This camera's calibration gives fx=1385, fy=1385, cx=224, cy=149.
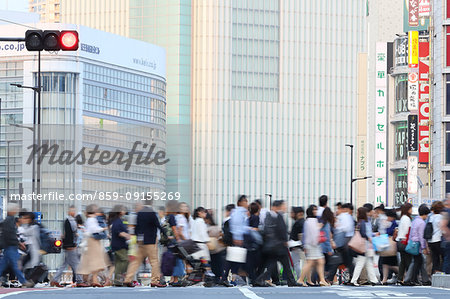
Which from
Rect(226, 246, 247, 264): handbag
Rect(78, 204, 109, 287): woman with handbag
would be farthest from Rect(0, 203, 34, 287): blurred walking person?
Rect(226, 246, 247, 264): handbag

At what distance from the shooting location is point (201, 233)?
90.1 ft

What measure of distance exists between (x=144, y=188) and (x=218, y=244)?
95.1m

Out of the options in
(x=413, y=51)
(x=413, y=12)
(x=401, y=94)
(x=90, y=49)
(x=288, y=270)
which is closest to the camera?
(x=288, y=270)

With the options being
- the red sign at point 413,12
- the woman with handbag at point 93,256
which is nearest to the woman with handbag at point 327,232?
the woman with handbag at point 93,256

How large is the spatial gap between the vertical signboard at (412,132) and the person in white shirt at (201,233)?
1932 inches

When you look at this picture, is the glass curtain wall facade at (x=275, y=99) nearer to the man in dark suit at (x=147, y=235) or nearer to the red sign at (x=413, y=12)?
the red sign at (x=413, y=12)

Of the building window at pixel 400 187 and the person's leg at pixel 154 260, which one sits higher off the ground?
the building window at pixel 400 187

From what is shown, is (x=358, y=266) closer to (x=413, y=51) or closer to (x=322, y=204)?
(x=322, y=204)

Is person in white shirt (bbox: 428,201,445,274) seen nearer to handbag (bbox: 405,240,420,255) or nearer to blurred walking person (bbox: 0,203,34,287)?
handbag (bbox: 405,240,420,255)

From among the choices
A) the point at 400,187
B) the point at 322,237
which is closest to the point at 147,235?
the point at 322,237

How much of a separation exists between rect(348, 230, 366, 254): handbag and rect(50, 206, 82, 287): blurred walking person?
5.72m

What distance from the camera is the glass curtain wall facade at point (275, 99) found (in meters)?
138

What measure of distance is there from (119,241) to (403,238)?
5831 millimetres

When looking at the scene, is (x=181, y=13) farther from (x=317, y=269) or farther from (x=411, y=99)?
(x=317, y=269)
